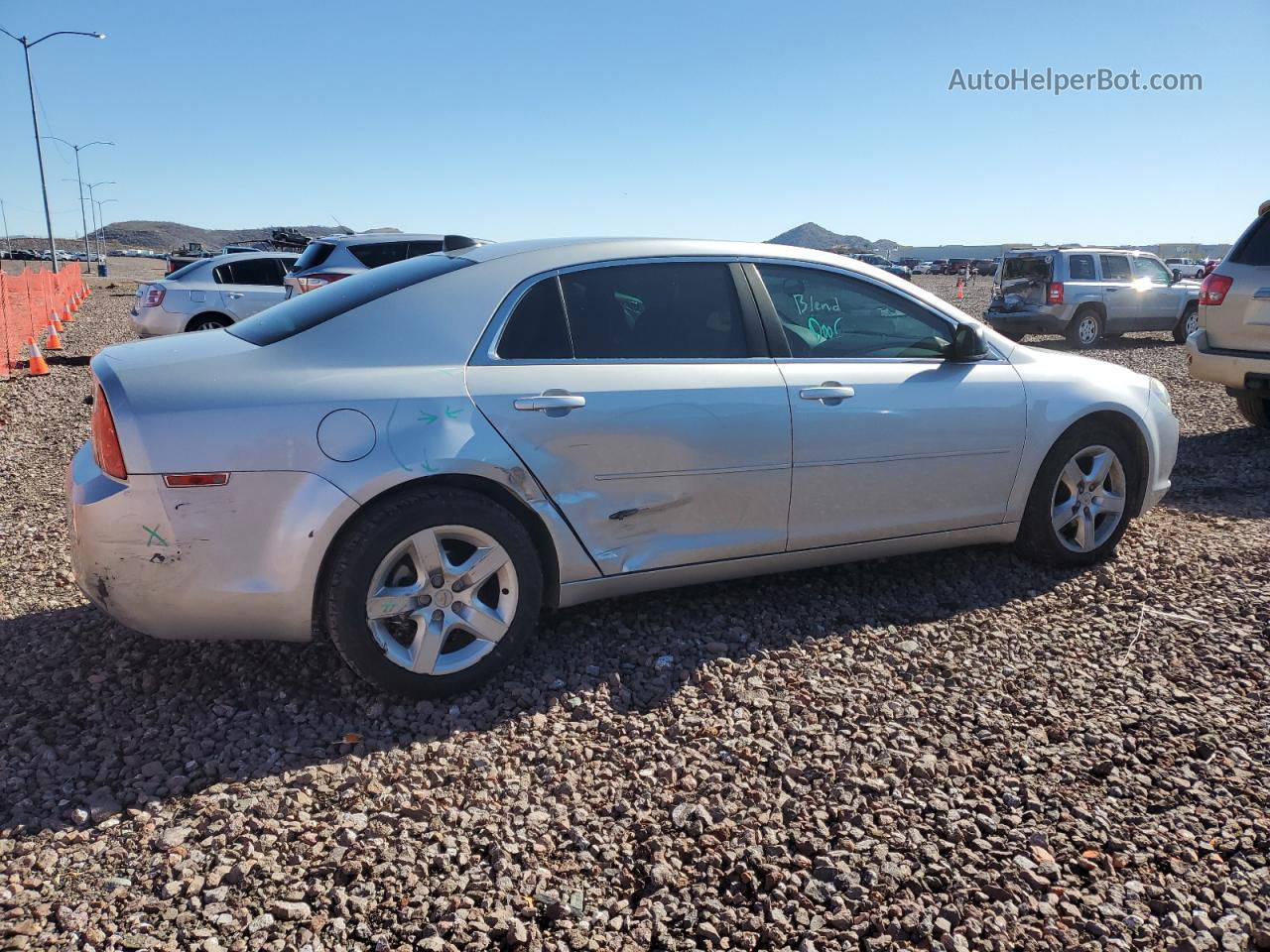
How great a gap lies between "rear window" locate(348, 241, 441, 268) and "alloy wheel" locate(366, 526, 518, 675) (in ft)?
28.2

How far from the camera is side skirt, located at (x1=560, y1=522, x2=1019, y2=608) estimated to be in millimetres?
3605

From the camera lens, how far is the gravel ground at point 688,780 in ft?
7.61

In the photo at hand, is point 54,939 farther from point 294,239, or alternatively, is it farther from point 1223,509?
point 294,239

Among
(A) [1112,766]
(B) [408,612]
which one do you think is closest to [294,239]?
(B) [408,612]

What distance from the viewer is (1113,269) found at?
16094mm

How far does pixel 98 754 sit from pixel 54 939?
0.88 meters

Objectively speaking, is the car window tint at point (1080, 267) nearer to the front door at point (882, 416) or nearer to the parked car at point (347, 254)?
the parked car at point (347, 254)

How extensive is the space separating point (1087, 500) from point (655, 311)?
2383 millimetres

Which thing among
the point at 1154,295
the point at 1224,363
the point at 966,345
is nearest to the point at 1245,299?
the point at 1224,363

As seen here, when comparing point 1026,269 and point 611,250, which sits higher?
point 1026,269

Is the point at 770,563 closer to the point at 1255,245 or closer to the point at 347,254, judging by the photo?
the point at 1255,245

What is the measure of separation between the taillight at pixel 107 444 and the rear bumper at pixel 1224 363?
7756mm

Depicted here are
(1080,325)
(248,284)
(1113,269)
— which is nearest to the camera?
(248,284)

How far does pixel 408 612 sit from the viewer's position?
3.25 metres
